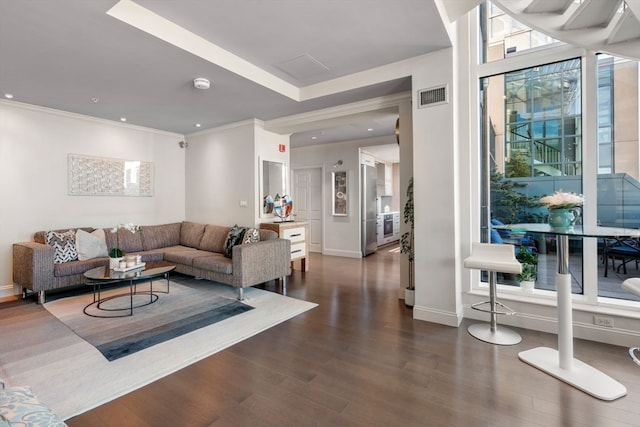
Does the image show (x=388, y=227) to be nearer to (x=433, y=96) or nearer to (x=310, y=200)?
(x=310, y=200)

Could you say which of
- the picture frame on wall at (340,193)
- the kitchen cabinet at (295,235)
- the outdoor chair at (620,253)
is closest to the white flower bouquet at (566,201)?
the outdoor chair at (620,253)

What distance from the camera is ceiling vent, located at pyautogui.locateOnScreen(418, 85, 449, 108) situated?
9.90ft

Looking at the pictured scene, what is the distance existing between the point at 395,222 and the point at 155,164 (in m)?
6.51

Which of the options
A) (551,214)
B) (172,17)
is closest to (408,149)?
(551,214)

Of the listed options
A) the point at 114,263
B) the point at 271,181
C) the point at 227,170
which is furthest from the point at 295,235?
the point at 114,263

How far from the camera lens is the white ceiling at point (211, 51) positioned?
2346mm

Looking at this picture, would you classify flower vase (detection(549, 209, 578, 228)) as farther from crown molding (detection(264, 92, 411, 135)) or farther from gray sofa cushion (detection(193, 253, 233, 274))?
gray sofa cushion (detection(193, 253, 233, 274))

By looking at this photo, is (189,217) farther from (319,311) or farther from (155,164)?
(319,311)

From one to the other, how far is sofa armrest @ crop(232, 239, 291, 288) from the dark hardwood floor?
1021mm

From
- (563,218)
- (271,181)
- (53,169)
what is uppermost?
(53,169)

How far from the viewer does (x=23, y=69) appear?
3.09m

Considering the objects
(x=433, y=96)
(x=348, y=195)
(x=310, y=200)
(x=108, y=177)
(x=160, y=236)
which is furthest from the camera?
(x=310, y=200)

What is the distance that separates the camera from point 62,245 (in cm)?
410

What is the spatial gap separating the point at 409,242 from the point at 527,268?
1204mm
